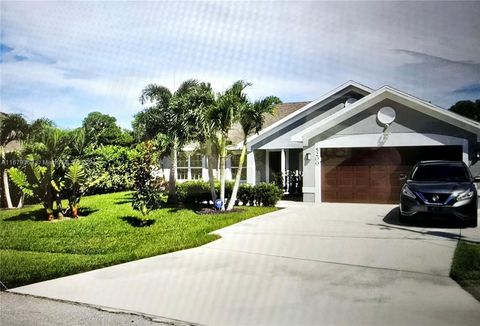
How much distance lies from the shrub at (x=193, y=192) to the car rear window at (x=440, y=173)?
639 centimetres

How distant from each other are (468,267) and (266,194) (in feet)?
26.0

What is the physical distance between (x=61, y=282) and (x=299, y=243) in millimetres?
3398

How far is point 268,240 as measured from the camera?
20.7 ft

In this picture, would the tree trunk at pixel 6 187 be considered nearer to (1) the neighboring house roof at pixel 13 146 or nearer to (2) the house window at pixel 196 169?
(1) the neighboring house roof at pixel 13 146

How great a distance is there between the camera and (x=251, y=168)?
15.1 m

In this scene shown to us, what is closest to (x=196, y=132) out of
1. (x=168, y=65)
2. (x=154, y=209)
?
(x=154, y=209)

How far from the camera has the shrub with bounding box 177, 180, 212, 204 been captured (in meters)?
11.1

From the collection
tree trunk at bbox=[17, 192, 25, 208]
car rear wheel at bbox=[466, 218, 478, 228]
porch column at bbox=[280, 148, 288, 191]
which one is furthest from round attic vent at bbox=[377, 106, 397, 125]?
tree trunk at bbox=[17, 192, 25, 208]

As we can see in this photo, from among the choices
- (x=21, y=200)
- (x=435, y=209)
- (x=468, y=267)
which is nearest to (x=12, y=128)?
(x=21, y=200)

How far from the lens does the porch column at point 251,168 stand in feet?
48.6

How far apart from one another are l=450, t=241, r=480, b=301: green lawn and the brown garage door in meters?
3.49

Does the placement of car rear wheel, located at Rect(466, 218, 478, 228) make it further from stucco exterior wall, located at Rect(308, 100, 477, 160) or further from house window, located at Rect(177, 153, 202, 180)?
house window, located at Rect(177, 153, 202, 180)

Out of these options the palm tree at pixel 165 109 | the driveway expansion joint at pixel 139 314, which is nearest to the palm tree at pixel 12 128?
the palm tree at pixel 165 109

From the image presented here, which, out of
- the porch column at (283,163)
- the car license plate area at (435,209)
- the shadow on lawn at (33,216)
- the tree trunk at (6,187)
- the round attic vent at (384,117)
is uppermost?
the round attic vent at (384,117)
